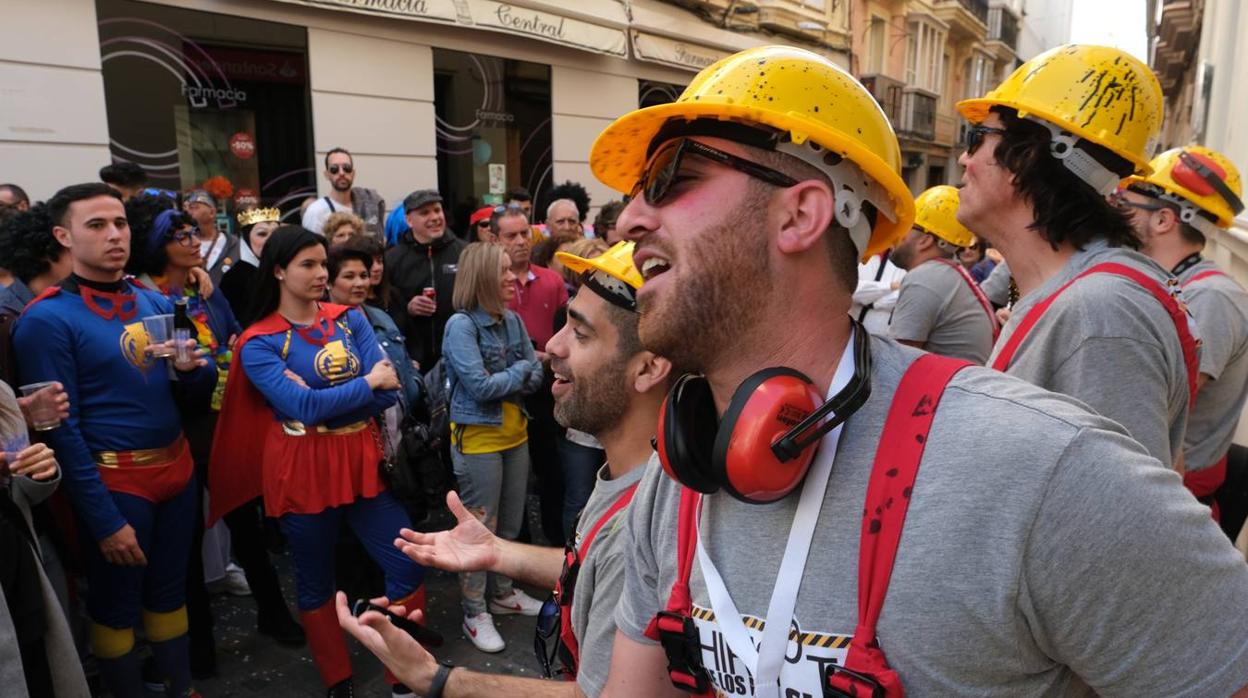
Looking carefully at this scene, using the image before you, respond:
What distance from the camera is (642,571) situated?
1.38 m

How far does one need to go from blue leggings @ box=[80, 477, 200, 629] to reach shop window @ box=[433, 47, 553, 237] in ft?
24.3

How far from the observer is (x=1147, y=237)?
3477mm

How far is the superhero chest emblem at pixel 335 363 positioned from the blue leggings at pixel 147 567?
2.56ft

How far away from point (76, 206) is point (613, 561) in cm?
302

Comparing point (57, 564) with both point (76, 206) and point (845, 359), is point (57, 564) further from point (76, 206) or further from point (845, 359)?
point (845, 359)

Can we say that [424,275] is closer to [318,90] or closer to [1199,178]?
[318,90]

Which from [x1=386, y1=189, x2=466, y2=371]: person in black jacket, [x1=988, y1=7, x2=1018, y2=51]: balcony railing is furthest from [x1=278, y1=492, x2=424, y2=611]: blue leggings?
[x1=988, y1=7, x2=1018, y2=51]: balcony railing

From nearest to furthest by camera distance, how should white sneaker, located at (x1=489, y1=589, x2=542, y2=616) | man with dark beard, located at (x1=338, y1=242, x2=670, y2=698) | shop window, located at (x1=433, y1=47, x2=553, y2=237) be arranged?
man with dark beard, located at (x1=338, y1=242, x2=670, y2=698) → white sneaker, located at (x1=489, y1=589, x2=542, y2=616) → shop window, located at (x1=433, y1=47, x2=553, y2=237)

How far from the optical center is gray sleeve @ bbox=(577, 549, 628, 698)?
5.21 feet

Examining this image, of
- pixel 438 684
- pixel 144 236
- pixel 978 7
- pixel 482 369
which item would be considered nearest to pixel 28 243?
pixel 144 236

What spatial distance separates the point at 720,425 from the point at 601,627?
26.3 inches

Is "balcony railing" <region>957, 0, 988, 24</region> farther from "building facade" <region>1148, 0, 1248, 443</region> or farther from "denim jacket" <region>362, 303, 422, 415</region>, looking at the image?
"denim jacket" <region>362, 303, 422, 415</region>

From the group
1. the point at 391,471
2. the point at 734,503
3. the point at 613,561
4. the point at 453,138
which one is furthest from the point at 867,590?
the point at 453,138

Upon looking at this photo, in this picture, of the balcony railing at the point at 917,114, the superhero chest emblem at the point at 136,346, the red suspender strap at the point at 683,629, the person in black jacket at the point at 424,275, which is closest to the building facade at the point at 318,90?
the person in black jacket at the point at 424,275
